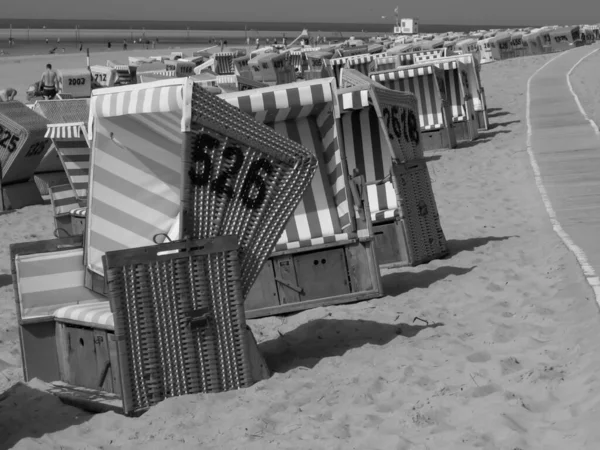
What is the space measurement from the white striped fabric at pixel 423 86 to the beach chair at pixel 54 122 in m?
5.45

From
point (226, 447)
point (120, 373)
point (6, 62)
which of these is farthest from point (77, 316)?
point (6, 62)

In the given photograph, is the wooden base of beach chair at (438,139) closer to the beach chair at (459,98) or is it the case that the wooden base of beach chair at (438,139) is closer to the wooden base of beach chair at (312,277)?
the beach chair at (459,98)

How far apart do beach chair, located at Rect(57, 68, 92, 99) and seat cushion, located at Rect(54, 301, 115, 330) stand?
32.1m

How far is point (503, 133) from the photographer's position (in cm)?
2339

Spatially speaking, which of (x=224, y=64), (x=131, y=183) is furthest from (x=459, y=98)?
(x=224, y=64)

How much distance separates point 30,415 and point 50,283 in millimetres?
1247

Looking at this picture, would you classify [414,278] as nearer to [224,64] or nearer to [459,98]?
[459,98]

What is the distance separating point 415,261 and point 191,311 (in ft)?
14.0

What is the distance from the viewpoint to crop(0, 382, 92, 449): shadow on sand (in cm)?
629

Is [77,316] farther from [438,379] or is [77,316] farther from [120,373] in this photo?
[438,379]

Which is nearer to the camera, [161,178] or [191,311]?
[191,311]

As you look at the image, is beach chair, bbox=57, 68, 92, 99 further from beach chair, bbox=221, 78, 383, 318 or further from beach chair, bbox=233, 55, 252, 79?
beach chair, bbox=221, 78, 383, 318

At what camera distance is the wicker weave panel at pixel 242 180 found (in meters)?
6.64

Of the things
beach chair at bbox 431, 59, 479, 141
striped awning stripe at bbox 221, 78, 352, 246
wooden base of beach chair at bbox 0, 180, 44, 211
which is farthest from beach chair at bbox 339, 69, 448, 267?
beach chair at bbox 431, 59, 479, 141
